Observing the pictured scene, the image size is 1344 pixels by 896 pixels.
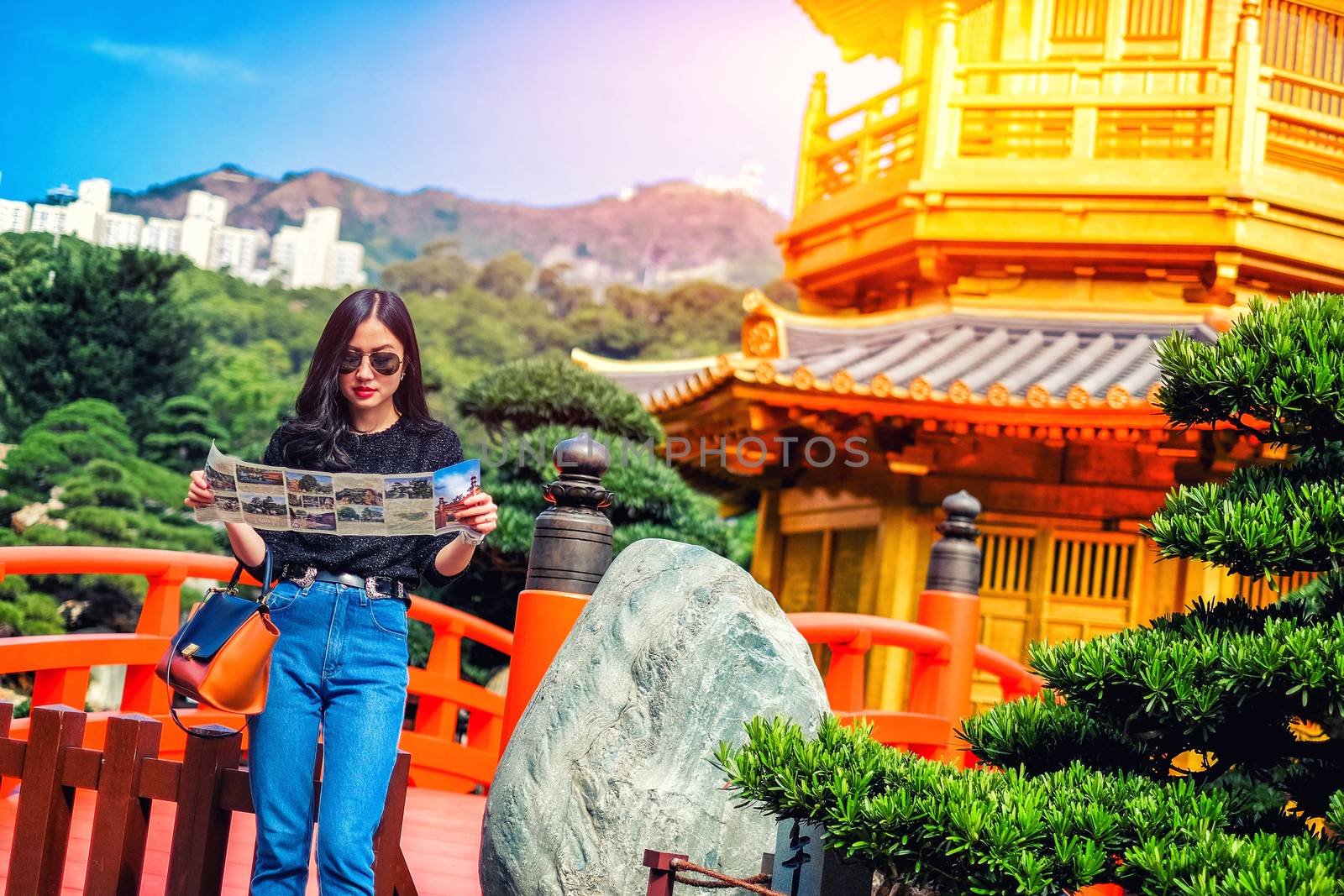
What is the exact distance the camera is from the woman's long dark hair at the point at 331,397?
2.60 m

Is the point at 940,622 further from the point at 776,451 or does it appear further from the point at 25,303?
the point at 25,303

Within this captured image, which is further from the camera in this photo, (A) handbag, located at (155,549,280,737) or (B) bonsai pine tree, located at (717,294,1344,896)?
(A) handbag, located at (155,549,280,737)

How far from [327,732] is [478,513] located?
0.53m

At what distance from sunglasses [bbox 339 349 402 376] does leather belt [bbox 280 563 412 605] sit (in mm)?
417

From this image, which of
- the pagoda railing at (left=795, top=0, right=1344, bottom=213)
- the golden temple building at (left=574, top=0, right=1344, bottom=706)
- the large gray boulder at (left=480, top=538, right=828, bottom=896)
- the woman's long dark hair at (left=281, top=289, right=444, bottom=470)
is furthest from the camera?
the pagoda railing at (left=795, top=0, right=1344, bottom=213)

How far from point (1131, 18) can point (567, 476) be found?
711 cm

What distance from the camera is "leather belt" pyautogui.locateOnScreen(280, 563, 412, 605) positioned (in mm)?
2492

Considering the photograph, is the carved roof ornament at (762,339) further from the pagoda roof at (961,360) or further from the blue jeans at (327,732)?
the blue jeans at (327,732)

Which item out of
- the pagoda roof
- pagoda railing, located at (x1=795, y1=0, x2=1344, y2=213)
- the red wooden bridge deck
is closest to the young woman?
the red wooden bridge deck

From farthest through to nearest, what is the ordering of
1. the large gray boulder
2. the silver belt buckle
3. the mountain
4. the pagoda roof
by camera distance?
1. the mountain
2. the pagoda roof
3. the large gray boulder
4. the silver belt buckle

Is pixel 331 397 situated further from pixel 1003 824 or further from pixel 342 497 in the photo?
pixel 1003 824

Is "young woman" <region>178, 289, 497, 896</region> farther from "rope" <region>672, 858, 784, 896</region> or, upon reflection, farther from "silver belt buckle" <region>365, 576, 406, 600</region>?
"rope" <region>672, 858, 784, 896</region>

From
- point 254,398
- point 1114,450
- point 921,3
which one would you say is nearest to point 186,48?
point 254,398

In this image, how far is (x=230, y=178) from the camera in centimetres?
4650
